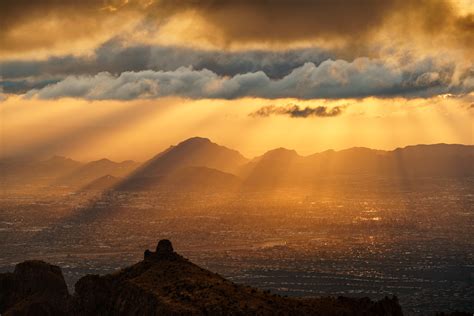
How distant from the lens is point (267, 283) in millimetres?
184375

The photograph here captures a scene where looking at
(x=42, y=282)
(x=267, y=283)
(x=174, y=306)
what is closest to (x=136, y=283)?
(x=174, y=306)

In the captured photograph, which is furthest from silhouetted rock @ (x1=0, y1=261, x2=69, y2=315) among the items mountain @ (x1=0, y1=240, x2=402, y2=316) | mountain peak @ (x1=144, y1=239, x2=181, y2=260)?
mountain peak @ (x1=144, y1=239, x2=181, y2=260)

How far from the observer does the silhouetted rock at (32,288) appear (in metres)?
110

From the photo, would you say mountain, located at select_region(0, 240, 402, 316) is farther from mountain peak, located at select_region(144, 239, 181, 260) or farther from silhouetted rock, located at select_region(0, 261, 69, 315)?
silhouetted rock, located at select_region(0, 261, 69, 315)

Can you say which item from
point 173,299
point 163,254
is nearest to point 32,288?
point 163,254

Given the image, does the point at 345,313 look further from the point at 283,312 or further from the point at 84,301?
the point at 84,301

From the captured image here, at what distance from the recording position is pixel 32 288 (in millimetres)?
114188

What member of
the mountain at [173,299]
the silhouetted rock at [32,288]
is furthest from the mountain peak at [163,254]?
the silhouetted rock at [32,288]

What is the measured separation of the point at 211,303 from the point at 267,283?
108098 millimetres

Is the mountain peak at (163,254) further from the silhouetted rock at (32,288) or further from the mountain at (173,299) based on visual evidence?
the silhouetted rock at (32,288)

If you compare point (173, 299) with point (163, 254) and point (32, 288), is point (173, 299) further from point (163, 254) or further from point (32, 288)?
point (32, 288)

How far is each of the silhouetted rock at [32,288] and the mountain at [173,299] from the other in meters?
0.33

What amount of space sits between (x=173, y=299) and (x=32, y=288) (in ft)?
138

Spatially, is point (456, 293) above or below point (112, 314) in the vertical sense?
below
